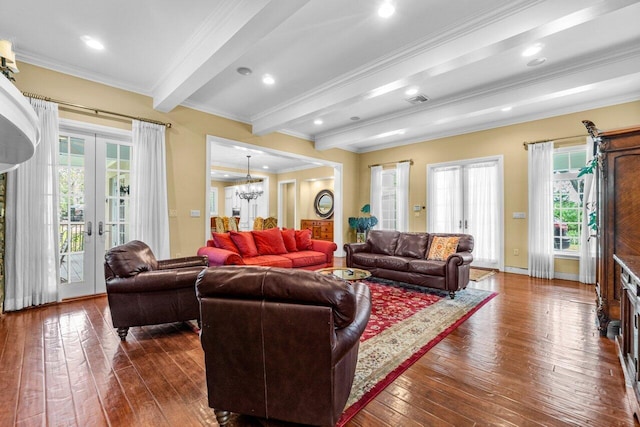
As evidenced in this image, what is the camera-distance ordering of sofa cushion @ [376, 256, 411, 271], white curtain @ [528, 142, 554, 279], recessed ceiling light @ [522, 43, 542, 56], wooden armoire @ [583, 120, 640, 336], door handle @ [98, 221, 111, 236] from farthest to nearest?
white curtain @ [528, 142, 554, 279] < sofa cushion @ [376, 256, 411, 271] < door handle @ [98, 221, 111, 236] < recessed ceiling light @ [522, 43, 542, 56] < wooden armoire @ [583, 120, 640, 336]

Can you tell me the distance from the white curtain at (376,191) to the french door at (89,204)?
18.2 feet

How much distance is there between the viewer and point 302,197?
34.1 ft

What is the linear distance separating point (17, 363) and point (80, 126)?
3008 mm

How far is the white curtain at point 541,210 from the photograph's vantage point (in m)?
5.19

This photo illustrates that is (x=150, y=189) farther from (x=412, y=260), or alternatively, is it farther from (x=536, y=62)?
(x=536, y=62)

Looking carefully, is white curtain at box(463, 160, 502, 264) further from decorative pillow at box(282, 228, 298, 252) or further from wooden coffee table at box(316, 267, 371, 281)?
decorative pillow at box(282, 228, 298, 252)

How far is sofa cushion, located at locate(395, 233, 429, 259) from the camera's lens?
15.5 feet

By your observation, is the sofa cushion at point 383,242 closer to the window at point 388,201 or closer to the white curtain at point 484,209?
the white curtain at point 484,209

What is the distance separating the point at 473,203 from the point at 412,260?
9.29 feet

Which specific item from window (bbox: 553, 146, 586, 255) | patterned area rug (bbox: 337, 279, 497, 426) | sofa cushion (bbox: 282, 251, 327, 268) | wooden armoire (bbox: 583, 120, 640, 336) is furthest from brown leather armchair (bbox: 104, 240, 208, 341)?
window (bbox: 553, 146, 586, 255)

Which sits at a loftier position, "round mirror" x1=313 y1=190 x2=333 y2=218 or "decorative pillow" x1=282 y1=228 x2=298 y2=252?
"round mirror" x1=313 y1=190 x2=333 y2=218

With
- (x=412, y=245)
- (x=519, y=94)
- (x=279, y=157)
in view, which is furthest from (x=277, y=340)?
(x=279, y=157)

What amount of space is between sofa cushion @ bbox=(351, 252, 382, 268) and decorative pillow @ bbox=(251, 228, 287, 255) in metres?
1.24

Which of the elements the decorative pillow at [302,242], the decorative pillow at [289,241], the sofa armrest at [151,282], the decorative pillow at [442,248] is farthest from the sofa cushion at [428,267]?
the sofa armrest at [151,282]
